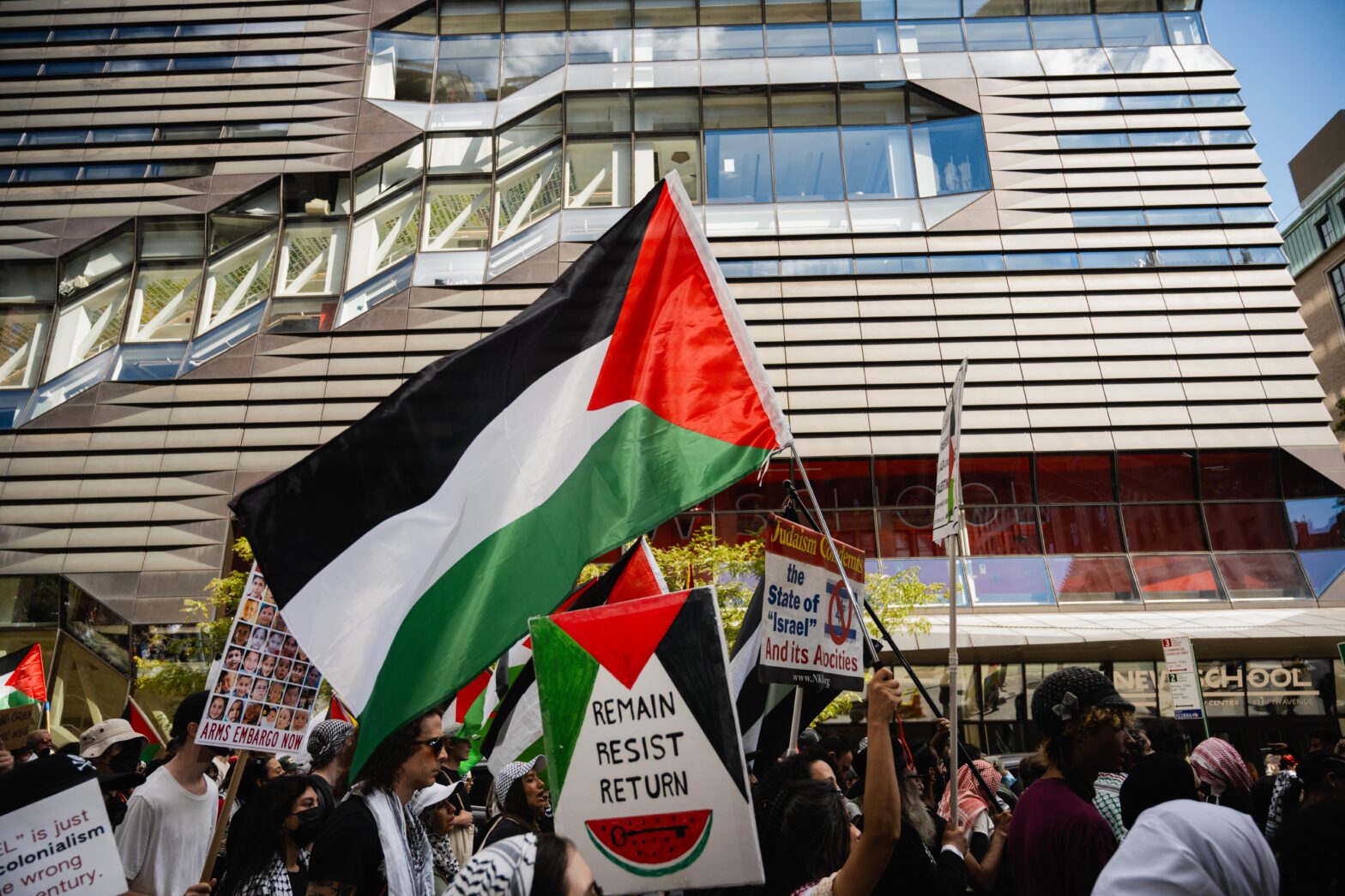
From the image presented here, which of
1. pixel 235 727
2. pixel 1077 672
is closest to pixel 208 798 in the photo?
pixel 235 727

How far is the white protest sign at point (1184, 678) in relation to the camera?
38.0ft

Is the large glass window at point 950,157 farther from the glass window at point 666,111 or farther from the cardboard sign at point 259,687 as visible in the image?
the cardboard sign at point 259,687

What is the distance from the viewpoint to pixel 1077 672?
3941mm

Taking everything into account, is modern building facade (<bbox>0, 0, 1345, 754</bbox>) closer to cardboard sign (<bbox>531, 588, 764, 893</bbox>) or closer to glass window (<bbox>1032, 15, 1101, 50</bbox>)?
glass window (<bbox>1032, 15, 1101, 50</bbox>)

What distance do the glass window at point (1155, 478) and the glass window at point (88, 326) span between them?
78.4 ft

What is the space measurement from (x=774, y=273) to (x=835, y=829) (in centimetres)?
1999

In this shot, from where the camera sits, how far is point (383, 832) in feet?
13.8

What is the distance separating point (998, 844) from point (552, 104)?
76.5ft

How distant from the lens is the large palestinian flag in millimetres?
4543

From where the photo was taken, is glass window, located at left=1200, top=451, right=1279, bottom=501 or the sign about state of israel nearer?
the sign about state of israel

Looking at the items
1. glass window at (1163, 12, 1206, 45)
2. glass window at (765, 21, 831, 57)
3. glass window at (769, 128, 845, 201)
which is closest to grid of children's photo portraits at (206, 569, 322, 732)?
glass window at (769, 128, 845, 201)

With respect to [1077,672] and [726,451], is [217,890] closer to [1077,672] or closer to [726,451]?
[726,451]

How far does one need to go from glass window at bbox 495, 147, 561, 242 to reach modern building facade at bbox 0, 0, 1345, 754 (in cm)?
8

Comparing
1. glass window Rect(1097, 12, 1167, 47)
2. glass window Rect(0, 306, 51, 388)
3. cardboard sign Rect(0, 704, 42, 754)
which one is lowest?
cardboard sign Rect(0, 704, 42, 754)
